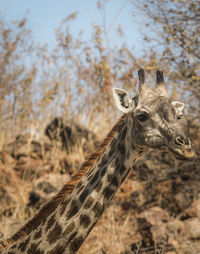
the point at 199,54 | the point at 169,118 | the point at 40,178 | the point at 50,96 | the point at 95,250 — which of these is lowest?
the point at 40,178

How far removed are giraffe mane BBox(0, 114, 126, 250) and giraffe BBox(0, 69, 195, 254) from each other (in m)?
0.02

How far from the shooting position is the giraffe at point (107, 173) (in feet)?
10.3

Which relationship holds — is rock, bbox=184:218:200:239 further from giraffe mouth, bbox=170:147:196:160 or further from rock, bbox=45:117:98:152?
rock, bbox=45:117:98:152

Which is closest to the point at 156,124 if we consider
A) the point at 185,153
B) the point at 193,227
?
the point at 185,153

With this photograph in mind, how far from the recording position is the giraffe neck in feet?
10.3

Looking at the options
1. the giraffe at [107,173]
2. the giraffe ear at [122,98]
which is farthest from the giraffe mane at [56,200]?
the giraffe ear at [122,98]

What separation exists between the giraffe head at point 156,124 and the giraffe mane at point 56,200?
38 cm

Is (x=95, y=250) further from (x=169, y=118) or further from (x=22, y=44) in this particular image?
(x=22, y=44)

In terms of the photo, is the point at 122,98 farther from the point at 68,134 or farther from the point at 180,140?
the point at 68,134

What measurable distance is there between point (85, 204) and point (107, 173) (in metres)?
0.39

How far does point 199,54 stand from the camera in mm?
5734

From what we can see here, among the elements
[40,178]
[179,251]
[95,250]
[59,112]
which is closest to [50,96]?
[59,112]

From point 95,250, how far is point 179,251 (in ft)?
4.69

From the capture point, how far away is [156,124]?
3.18m
